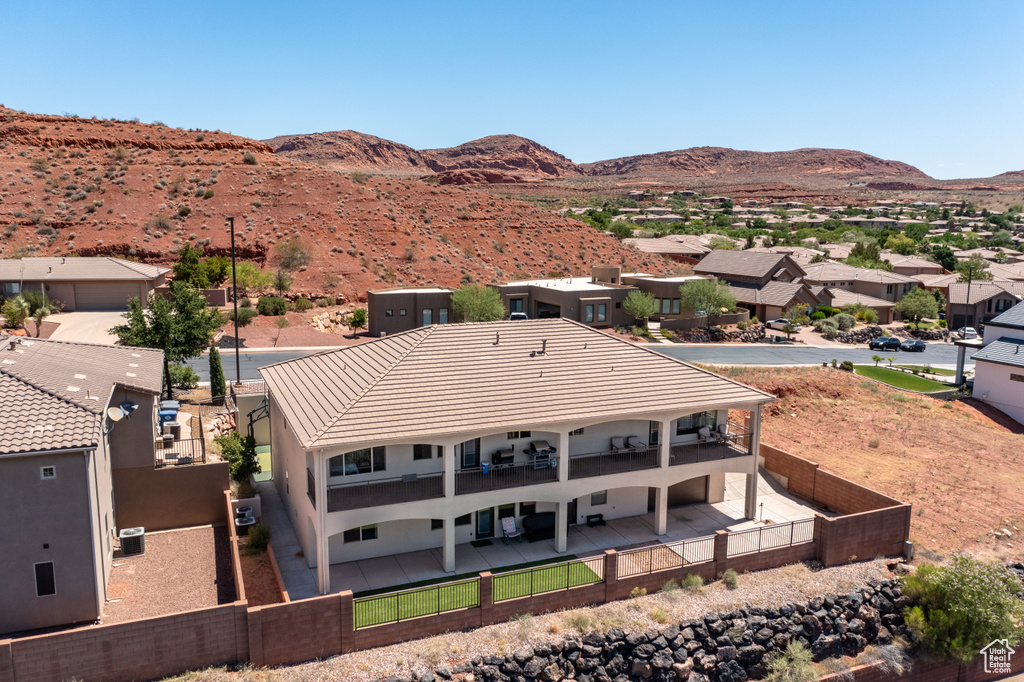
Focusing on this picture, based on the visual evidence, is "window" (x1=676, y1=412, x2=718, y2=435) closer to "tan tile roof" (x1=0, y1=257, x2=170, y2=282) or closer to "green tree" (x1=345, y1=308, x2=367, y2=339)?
"green tree" (x1=345, y1=308, x2=367, y2=339)

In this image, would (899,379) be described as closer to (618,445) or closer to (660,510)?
(660,510)

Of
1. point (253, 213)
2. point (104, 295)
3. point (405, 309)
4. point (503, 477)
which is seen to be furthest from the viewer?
point (253, 213)

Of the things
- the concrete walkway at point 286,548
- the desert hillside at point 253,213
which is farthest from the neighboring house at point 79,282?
the concrete walkway at point 286,548

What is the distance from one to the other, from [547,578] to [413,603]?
12.6ft

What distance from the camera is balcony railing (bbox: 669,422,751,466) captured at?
24.9 metres

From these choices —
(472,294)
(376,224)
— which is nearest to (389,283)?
(376,224)

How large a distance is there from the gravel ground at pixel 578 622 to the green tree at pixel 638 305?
38.3 meters

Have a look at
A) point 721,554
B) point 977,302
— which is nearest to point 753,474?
point 721,554

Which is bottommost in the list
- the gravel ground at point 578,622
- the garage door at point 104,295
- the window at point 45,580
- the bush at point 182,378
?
the gravel ground at point 578,622

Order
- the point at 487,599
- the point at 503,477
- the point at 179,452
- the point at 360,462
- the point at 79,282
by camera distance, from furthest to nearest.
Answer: the point at 79,282
the point at 179,452
the point at 503,477
the point at 360,462
the point at 487,599

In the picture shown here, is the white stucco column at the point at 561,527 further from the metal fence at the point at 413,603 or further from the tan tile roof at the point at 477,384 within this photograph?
the metal fence at the point at 413,603

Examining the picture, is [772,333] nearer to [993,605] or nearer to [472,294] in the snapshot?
[472,294]

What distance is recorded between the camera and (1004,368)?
42625 millimetres

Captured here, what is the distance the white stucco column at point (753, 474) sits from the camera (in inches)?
997
